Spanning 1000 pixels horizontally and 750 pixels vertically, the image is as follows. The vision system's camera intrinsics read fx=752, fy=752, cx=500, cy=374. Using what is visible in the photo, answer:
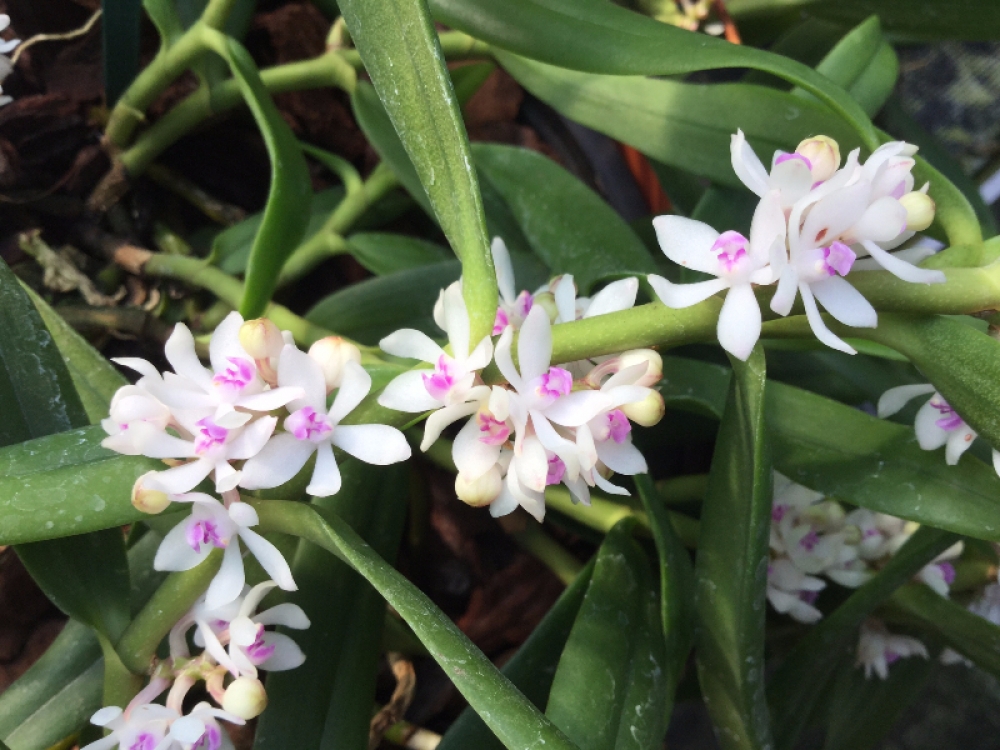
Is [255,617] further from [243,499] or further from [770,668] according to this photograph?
[770,668]

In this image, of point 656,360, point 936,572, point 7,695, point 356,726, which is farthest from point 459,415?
point 936,572

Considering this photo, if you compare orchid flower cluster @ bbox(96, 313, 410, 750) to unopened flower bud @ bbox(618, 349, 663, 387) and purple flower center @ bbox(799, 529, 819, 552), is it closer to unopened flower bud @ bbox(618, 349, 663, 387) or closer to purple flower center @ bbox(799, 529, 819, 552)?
unopened flower bud @ bbox(618, 349, 663, 387)

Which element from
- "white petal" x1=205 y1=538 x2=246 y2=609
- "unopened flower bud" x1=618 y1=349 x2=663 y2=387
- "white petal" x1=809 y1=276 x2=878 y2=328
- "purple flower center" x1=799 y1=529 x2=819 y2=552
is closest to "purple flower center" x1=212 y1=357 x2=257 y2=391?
"white petal" x1=205 y1=538 x2=246 y2=609

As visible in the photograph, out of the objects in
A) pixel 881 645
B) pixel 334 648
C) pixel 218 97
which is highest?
pixel 218 97

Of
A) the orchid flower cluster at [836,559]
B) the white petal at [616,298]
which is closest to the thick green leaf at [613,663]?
the orchid flower cluster at [836,559]

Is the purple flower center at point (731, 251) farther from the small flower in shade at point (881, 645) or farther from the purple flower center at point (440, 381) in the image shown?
the small flower in shade at point (881, 645)

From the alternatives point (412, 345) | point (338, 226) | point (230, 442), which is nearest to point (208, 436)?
point (230, 442)

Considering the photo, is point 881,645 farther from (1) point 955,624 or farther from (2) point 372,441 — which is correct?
(2) point 372,441
